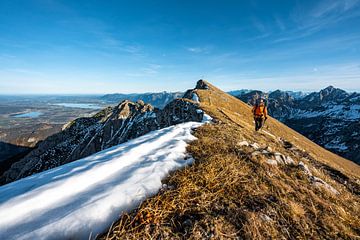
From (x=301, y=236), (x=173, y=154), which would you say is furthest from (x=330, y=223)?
(x=173, y=154)

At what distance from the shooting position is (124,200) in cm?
316

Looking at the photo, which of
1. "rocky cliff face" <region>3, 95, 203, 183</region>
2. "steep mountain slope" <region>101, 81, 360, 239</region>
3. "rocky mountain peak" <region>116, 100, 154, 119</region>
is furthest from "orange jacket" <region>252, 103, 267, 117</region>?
"rocky mountain peak" <region>116, 100, 154, 119</region>

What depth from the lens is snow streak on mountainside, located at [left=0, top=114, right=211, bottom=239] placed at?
2.52m

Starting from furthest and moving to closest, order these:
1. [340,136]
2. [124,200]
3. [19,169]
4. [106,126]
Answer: [340,136] < [19,169] < [106,126] < [124,200]

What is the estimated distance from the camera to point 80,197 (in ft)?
10.4

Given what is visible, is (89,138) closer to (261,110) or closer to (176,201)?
(261,110)

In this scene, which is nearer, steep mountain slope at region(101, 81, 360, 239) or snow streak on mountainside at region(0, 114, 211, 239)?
snow streak on mountainside at region(0, 114, 211, 239)

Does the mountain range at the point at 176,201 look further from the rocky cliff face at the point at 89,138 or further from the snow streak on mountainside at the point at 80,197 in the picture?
the rocky cliff face at the point at 89,138

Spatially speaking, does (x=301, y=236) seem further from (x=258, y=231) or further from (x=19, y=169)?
(x=19, y=169)

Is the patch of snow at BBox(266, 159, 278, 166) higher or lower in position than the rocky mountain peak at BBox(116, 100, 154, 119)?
higher

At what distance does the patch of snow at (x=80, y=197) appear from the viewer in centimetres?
252

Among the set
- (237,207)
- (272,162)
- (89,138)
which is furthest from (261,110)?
(89,138)

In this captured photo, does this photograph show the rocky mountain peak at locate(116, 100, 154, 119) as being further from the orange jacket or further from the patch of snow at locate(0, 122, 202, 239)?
the patch of snow at locate(0, 122, 202, 239)

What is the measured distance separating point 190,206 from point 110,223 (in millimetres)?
1291
